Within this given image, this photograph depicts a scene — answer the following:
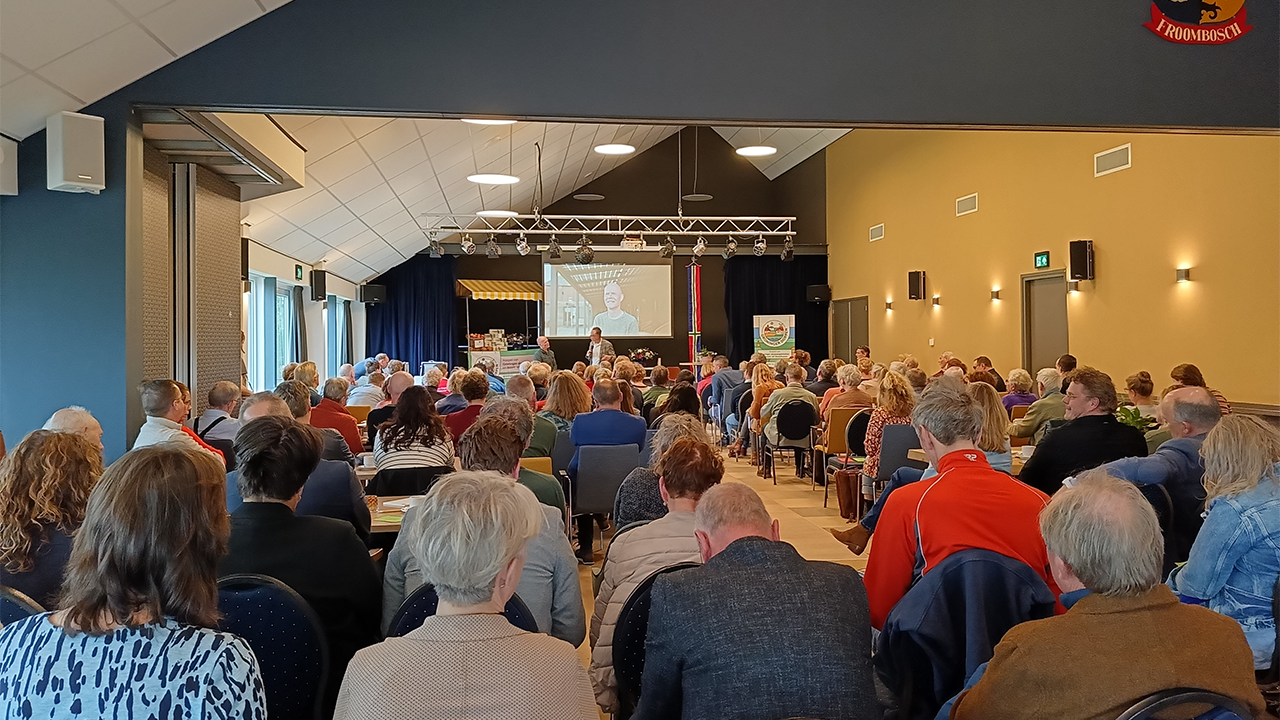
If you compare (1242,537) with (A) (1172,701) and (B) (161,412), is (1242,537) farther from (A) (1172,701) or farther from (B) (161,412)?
(B) (161,412)

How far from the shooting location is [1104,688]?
1.68 meters

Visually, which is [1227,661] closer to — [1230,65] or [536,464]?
[536,464]

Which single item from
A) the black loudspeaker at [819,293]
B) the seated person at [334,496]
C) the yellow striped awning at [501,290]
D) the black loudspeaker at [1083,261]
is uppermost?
the yellow striped awning at [501,290]

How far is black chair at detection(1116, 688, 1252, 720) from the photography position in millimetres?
1627

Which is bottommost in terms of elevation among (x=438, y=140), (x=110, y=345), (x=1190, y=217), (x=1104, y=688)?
(x=1104, y=688)

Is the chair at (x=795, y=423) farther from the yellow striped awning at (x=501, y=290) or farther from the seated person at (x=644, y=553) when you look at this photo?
the yellow striped awning at (x=501, y=290)

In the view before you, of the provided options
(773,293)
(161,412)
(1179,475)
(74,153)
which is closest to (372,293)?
(773,293)

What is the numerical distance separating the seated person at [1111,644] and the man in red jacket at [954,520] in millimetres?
741

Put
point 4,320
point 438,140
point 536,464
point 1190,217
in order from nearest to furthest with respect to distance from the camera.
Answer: point 4,320
point 536,464
point 1190,217
point 438,140

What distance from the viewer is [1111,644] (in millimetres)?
1717

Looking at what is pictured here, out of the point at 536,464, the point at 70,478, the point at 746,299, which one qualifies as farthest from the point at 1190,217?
the point at 746,299

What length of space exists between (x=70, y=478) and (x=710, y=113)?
3716 millimetres

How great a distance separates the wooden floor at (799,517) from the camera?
598 cm

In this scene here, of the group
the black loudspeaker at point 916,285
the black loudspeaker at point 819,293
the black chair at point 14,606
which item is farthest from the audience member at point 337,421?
the black loudspeaker at point 819,293
